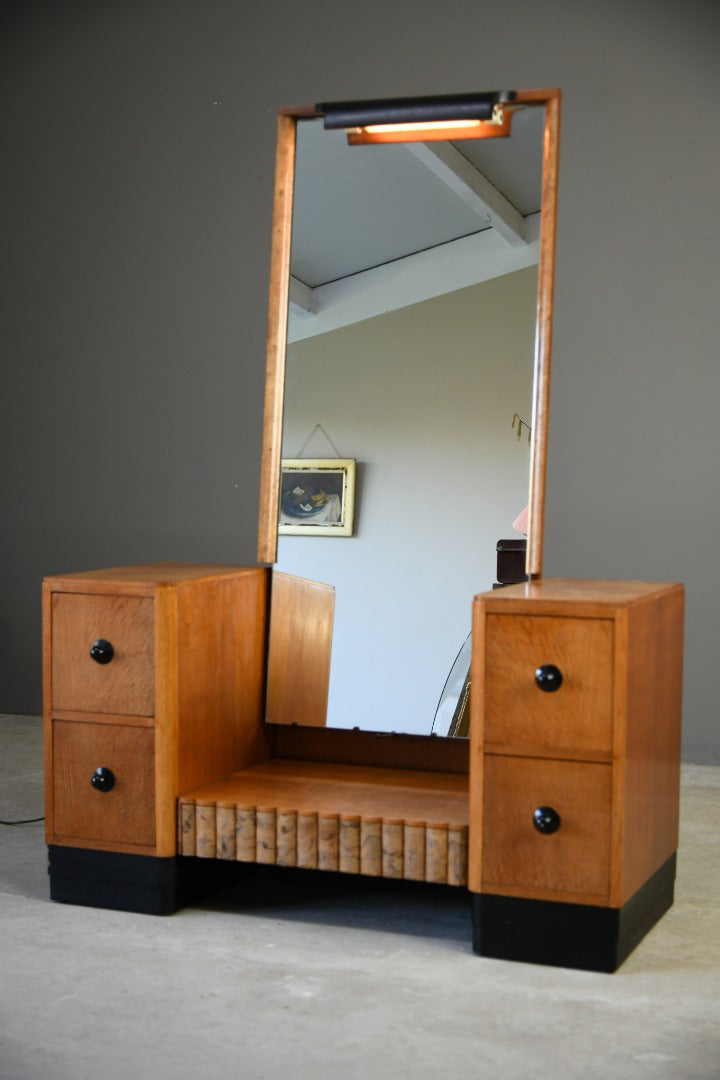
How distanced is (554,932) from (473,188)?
1.54 meters

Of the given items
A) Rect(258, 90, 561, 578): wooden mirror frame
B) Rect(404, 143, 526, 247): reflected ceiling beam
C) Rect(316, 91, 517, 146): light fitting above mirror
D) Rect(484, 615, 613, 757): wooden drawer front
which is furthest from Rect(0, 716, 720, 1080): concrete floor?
Rect(316, 91, 517, 146): light fitting above mirror

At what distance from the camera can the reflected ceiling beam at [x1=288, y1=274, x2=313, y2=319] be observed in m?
2.94

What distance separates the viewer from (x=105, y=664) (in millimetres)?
2520

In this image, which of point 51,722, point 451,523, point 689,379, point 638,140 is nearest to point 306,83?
point 638,140

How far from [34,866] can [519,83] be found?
3.10 meters

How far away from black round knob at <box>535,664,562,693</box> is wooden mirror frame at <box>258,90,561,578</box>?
1.61 feet

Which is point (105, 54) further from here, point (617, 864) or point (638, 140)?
point (617, 864)

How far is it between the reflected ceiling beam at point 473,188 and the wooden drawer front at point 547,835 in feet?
3.82

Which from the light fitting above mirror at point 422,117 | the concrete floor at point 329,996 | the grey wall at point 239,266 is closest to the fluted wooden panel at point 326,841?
the concrete floor at point 329,996

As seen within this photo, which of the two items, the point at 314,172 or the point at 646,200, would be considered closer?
the point at 314,172

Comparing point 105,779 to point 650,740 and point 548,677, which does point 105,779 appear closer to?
point 548,677

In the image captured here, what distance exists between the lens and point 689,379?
433 centimetres

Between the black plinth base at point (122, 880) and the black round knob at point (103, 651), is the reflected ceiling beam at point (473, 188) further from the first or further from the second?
the black plinth base at point (122, 880)

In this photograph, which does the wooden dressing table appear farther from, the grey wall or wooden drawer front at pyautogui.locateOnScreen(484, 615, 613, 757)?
the grey wall
